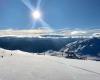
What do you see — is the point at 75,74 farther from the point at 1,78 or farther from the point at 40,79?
the point at 1,78

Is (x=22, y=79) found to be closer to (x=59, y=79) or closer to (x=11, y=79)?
(x=11, y=79)

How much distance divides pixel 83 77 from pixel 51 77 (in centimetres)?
216

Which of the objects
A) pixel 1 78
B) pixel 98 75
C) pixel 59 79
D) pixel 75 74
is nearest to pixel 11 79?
pixel 1 78

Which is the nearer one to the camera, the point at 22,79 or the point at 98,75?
the point at 22,79

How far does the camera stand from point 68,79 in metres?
15.1

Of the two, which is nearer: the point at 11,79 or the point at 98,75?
the point at 11,79

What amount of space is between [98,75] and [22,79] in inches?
206

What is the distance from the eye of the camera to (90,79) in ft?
48.6

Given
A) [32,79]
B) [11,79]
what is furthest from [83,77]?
[11,79]

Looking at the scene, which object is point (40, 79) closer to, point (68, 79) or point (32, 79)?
point (32, 79)

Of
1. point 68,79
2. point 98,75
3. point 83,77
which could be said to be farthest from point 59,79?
point 98,75

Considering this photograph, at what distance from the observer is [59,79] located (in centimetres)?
1519

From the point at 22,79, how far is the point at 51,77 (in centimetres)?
210

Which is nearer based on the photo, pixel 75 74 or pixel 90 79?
pixel 90 79
